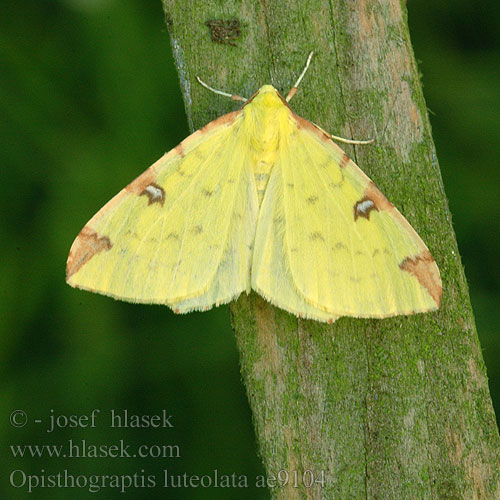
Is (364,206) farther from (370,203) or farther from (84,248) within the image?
(84,248)

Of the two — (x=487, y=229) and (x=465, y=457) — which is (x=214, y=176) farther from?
(x=487, y=229)

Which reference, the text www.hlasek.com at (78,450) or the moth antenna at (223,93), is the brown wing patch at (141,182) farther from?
the text www.hlasek.com at (78,450)

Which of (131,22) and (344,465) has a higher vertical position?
(131,22)

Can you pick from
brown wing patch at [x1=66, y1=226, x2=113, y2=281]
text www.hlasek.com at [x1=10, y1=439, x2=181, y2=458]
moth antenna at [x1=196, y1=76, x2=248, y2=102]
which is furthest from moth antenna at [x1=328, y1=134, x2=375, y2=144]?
text www.hlasek.com at [x1=10, y1=439, x2=181, y2=458]

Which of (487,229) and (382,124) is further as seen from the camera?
(487,229)

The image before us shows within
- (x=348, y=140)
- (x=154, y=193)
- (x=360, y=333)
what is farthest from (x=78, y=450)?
(x=348, y=140)

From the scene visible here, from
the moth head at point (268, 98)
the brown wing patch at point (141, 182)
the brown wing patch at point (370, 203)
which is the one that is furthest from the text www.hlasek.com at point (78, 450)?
the moth head at point (268, 98)

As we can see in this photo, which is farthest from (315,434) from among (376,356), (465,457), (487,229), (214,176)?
(487,229)
